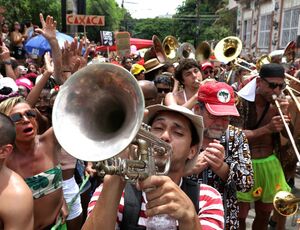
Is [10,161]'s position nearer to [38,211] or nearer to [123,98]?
[38,211]

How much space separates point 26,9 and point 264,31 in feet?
61.2

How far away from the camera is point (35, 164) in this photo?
2982 mm

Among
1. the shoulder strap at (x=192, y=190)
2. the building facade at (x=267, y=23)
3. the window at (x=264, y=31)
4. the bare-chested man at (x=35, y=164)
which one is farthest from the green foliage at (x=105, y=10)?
the shoulder strap at (x=192, y=190)

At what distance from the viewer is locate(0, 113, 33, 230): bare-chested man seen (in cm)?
221

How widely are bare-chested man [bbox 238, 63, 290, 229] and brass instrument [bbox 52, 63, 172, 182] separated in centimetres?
256

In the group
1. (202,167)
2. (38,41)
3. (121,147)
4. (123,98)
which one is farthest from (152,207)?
(38,41)

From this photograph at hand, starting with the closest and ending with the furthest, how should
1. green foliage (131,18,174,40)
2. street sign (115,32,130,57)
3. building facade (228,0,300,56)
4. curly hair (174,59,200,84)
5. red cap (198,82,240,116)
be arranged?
1. red cap (198,82,240,116)
2. curly hair (174,59,200,84)
3. street sign (115,32,130,57)
4. building facade (228,0,300,56)
5. green foliage (131,18,174,40)

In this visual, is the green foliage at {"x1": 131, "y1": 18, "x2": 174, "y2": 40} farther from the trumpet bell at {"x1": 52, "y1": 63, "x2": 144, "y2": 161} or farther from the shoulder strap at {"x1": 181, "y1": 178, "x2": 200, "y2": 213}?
the trumpet bell at {"x1": 52, "y1": 63, "x2": 144, "y2": 161}

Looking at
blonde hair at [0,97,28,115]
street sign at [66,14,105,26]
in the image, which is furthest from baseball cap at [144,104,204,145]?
street sign at [66,14,105,26]

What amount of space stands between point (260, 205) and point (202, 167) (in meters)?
2.02

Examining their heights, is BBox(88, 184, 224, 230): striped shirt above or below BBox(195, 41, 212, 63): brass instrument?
below

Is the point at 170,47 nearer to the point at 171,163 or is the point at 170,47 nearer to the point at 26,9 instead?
the point at 171,163

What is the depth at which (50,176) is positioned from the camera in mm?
2971

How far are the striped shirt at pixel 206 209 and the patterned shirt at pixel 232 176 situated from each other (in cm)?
61
